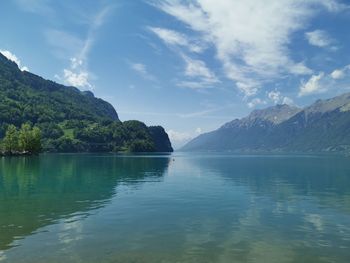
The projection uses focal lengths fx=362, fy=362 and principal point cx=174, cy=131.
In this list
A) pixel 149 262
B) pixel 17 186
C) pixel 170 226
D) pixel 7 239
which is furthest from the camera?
pixel 17 186

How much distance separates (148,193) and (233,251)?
44361 mm

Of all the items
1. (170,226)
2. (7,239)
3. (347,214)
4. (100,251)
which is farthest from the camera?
(347,214)

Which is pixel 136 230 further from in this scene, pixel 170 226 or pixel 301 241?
pixel 301 241

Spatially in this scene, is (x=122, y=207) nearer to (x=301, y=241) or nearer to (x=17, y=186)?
(x=301, y=241)

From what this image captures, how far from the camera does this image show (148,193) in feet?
248

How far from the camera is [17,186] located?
8162 centimetres

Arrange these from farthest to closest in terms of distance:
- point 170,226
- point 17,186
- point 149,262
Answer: point 17,186 < point 170,226 < point 149,262

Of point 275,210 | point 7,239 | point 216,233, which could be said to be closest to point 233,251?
point 216,233

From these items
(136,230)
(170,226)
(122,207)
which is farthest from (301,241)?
(122,207)

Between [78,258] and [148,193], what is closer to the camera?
[78,258]

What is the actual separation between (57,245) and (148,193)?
1676 inches

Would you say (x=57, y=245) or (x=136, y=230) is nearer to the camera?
(x=57, y=245)

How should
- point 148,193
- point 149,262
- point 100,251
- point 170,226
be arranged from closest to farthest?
point 149,262 < point 100,251 < point 170,226 < point 148,193

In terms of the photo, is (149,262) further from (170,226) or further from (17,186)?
(17,186)
